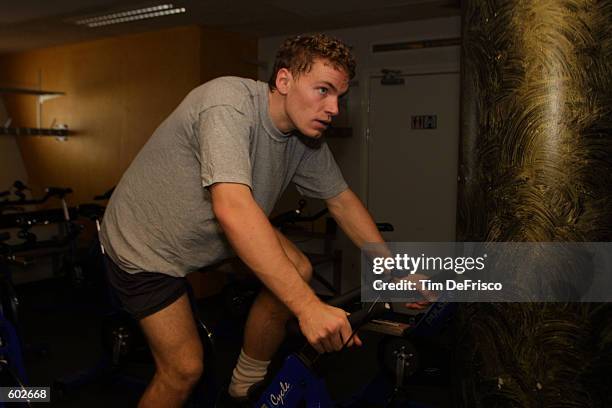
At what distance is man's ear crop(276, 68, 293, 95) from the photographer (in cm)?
135

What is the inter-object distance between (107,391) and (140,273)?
1438 mm

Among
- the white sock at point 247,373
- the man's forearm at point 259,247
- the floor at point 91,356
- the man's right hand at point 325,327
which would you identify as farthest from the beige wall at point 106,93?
the man's right hand at point 325,327

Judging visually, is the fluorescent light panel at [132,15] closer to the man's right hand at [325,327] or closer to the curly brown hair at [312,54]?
the curly brown hair at [312,54]

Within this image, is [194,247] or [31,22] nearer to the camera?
[194,247]

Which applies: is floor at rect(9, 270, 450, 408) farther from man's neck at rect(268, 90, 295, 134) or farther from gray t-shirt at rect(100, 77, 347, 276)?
man's neck at rect(268, 90, 295, 134)

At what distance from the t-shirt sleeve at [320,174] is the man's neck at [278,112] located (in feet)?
0.81

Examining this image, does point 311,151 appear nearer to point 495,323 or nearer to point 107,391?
point 495,323

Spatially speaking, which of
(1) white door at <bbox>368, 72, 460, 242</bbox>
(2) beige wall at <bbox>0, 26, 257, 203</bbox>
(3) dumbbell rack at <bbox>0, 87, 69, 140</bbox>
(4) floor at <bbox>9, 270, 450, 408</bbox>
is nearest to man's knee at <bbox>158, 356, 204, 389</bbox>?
(4) floor at <bbox>9, 270, 450, 408</bbox>

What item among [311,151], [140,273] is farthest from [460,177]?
[140,273]

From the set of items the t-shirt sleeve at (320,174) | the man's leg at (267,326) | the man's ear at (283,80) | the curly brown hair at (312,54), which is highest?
the curly brown hair at (312,54)

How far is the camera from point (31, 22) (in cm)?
430

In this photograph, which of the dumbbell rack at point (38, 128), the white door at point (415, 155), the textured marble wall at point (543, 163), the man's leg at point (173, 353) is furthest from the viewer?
the dumbbell rack at point (38, 128)

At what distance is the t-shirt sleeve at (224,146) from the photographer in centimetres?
119

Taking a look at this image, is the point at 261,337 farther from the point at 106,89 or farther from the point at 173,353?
the point at 106,89
